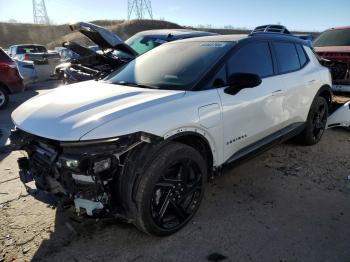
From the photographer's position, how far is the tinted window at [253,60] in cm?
383

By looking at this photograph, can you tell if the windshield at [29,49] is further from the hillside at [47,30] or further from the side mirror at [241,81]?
the hillside at [47,30]

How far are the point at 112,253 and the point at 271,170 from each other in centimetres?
255

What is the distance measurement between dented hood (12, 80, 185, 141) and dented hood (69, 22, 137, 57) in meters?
3.24

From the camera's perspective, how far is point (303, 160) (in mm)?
5113

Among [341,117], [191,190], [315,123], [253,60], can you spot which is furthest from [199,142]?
[341,117]

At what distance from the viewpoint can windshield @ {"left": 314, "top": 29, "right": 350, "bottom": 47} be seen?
30.4ft

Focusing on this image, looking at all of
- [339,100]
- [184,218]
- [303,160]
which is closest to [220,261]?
[184,218]

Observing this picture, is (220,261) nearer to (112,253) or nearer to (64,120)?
(112,253)

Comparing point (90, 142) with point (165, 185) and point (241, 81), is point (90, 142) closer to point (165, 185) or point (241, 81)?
point (165, 185)

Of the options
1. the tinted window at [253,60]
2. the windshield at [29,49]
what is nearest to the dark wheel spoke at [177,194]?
the tinted window at [253,60]

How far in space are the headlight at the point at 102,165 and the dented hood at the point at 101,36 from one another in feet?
14.9

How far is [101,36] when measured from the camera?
6.70 metres

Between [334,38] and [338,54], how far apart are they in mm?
1498

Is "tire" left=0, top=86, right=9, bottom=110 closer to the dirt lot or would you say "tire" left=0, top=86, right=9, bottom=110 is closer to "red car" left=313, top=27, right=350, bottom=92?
the dirt lot
